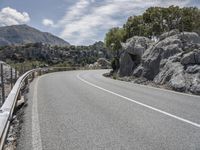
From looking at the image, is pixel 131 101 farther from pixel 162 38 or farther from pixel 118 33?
pixel 118 33

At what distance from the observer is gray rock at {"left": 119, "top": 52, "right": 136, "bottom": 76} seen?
105ft

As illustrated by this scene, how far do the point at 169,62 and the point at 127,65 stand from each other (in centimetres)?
988

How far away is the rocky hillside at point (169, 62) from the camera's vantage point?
1880 centimetres

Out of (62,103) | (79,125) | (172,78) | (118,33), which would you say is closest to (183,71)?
(172,78)

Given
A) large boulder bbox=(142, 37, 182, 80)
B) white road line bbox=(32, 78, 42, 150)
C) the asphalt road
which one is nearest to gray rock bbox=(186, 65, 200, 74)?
large boulder bbox=(142, 37, 182, 80)

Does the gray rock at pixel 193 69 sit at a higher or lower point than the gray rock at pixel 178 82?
higher

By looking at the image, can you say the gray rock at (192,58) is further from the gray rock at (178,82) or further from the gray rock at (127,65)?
the gray rock at (127,65)

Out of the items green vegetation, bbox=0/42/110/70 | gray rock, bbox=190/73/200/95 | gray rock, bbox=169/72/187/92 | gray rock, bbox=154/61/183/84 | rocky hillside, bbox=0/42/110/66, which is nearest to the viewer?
gray rock, bbox=190/73/200/95

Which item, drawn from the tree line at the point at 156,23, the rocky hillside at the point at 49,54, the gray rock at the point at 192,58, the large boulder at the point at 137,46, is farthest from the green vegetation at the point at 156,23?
the rocky hillside at the point at 49,54

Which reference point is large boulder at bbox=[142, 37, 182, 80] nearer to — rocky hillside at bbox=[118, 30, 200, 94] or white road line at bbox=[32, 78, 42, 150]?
rocky hillside at bbox=[118, 30, 200, 94]

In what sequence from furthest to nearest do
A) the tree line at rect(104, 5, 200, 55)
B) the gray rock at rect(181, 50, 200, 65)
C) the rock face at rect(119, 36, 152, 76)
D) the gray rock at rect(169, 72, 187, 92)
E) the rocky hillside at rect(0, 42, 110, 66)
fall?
the rocky hillside at rect(0, 42, 110, 66) → the tree line at rect(104, 5, 200, 55) → the rock face at rect(119, 36, 152, 76) → the gray rock at rect(181, 50, 200, 65) → the gray rock at rect(169, 72, 187, 92)

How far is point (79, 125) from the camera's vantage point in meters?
8.28

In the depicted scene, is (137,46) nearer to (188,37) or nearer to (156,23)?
(188,37)

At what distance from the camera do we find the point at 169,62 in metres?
23.0
